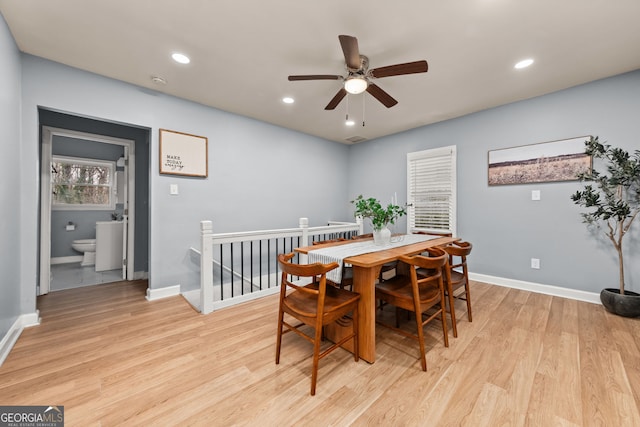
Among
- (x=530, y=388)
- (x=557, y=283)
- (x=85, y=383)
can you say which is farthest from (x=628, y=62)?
(x=85, y=383)

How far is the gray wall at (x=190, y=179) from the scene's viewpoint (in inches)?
98.5

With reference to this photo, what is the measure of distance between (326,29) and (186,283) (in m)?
3.49

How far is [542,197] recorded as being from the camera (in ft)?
10.9

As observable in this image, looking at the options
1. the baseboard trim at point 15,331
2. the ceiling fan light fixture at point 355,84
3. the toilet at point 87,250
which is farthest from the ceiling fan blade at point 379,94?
Result: the toilet at point 87,250

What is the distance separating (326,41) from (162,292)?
352 centimetres

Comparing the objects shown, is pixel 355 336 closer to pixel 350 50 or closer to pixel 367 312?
pixel 367 312

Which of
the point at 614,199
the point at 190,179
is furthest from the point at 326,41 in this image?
the point at 614,199

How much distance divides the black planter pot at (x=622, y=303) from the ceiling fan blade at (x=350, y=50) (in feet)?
11.8

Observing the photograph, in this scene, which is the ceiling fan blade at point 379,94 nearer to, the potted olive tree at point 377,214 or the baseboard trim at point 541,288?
the potted olive tree at point 377,214

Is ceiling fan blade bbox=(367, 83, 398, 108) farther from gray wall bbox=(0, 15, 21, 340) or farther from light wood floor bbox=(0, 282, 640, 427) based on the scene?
gray wall bbox=(0, 15, 21, 340)

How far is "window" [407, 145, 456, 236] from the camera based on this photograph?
415 centimetres

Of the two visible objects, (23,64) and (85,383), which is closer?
(85,383)

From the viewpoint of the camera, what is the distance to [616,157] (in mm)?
2676

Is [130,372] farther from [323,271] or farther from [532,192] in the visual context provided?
[532,192]
